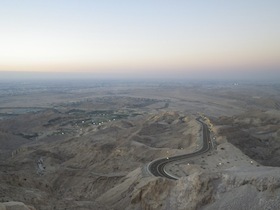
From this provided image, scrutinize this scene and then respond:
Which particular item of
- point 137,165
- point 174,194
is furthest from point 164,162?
point 174,194

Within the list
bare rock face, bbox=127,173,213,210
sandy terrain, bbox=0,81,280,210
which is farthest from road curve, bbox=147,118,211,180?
bare rock face, bbox=127,173,213,210

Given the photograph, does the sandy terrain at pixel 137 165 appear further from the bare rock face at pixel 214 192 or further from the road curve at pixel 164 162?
the road curve at pixel 164 162

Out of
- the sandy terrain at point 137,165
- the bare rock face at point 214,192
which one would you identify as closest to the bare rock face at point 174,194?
the bare rock face at point 214,192

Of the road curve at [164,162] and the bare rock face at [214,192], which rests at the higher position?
the bare rock face at [214,192]

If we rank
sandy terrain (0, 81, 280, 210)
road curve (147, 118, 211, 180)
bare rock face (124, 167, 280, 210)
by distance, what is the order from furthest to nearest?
road curve (147, 118, 211, 180), sandy terrain (0, 81, 280, 210), bare rock face (124, 167, 280, 210)

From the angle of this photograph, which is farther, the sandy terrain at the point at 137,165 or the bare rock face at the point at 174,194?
the bare rock face at the point at 174,194

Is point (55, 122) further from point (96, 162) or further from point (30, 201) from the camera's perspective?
point (30, 201)

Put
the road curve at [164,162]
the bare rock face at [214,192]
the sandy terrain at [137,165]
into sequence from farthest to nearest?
the road curve at [164,162] → the sandy terrain at [137,165] → the bare rock face at [214,192]

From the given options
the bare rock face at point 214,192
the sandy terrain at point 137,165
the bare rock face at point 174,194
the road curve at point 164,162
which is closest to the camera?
the bare rock face at point 214,192

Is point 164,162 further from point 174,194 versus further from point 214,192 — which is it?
point 214,192

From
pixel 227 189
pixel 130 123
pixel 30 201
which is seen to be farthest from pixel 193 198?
pixel 130 123

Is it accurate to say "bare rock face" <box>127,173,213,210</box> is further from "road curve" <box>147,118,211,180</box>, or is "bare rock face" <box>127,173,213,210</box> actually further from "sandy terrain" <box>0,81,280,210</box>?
"road curve" <box>147,118,211,180</box>

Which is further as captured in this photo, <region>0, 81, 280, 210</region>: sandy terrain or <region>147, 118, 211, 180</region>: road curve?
<region>147, 118, 211, 180</region>: road curve

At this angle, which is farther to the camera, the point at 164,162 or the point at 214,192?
the point at 164,162
